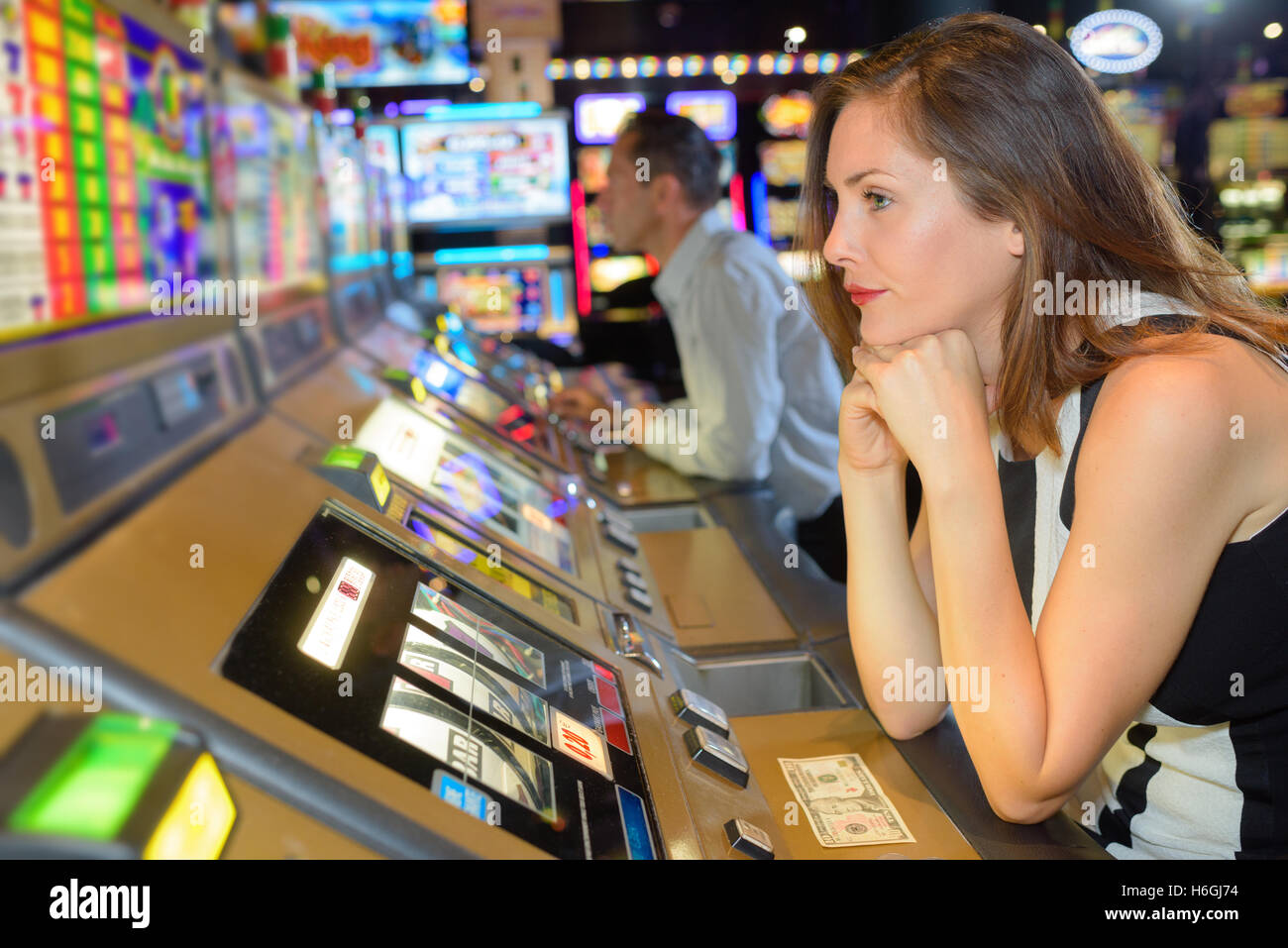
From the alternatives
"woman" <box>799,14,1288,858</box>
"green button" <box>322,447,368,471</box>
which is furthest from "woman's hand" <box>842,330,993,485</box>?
"green button" <box>322,447,368,471</box>

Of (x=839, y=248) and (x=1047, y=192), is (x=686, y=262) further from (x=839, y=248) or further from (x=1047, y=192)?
(x=1047, y=192)

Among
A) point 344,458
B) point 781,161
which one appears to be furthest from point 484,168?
point 344,458

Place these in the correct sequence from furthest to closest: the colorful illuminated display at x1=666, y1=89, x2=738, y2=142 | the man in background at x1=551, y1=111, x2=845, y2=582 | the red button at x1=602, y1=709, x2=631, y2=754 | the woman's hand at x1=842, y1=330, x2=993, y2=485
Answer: the colorful illuminated display at x1=666, y1=89, x2=738, y2=142 < the man in background at x1=551, y1=111, x2=845, y2=582 < the woman's hand at x1=842, y1=330, x2=993, y2=485 < the red button at x1=602, y1=709, x2=631, y2=754

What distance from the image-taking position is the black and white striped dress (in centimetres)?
104

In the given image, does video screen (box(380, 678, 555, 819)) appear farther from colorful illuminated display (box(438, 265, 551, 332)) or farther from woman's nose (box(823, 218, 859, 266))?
colorful illuminated display (box(438, 265, 551, 332))

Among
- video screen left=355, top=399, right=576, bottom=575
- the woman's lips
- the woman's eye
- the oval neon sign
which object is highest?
the oval neon sign

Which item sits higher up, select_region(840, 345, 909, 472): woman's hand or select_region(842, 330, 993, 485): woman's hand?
select_region(842, 330, 993, 485): woman's hand

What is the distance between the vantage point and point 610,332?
20.5ft

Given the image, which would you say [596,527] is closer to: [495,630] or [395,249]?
[495,630]

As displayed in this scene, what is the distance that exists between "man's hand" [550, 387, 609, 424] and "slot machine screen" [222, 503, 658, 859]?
1899 millimetres

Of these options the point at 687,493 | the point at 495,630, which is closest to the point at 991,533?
the point at 495,630

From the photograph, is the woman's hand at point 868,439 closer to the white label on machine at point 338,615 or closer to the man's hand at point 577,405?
the white label on machine at point 338,615
